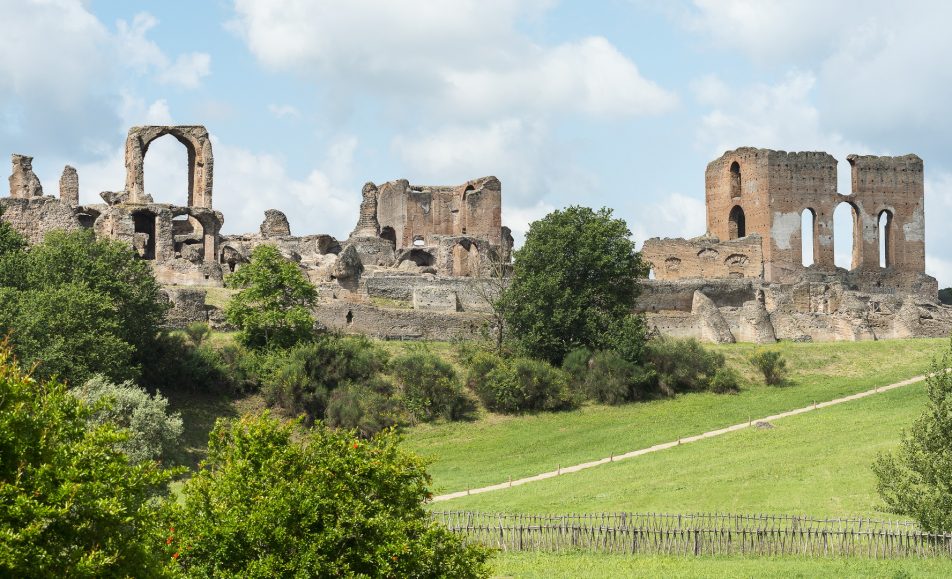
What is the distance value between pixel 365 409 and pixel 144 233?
18.8m

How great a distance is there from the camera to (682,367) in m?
49.4

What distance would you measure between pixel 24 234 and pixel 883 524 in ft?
131

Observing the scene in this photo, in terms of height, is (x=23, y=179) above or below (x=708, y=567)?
above

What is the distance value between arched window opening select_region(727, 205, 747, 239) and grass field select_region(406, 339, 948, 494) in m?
20.7

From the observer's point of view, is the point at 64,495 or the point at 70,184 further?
the point at 70,184

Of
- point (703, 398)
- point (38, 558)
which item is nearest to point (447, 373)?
point (703, 398)

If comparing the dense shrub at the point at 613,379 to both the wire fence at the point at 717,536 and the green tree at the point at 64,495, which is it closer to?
the wire fence at the point at 717,536

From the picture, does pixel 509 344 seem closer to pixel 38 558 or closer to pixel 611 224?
pixel 611 224

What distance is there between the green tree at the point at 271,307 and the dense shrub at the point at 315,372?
92cm

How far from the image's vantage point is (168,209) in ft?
191

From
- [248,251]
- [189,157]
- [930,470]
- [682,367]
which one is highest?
[189,157]

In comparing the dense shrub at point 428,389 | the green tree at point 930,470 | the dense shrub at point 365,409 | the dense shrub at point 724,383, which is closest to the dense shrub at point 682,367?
the dense shrub at point 724,383

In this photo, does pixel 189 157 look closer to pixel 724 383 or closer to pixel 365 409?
pixel 365 409

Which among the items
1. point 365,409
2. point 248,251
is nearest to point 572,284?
point 365,409
